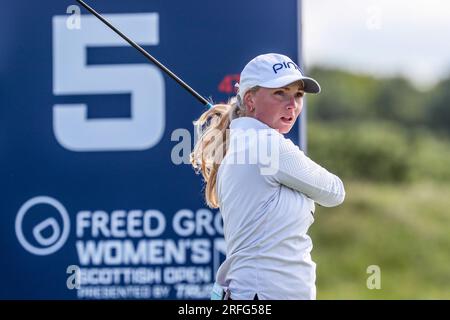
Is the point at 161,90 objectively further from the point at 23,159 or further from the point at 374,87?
the point at 374,87

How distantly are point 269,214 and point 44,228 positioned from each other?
2369mm

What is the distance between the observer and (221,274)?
4.42 meters

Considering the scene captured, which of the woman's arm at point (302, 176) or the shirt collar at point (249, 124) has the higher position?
the shirt collar at point (249, 124)

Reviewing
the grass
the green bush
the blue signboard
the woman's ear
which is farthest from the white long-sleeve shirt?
the green bush

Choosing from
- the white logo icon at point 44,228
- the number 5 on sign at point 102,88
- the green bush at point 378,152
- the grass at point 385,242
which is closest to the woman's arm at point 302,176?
the number 5 on sign at point 102,88

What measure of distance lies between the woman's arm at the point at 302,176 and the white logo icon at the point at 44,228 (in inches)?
89.7

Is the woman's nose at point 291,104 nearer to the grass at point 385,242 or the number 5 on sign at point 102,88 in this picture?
the number 5 on sign at point 102,88

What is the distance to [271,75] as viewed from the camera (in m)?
4.45

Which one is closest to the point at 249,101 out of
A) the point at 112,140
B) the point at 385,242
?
the point at 112,140

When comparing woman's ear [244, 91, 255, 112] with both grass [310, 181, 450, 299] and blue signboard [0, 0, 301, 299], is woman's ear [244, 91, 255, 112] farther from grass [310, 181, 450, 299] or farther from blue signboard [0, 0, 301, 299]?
grass [310, 181, 450, 299]

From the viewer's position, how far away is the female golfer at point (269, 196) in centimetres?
426

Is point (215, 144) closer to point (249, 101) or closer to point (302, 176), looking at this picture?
point (249, 101)
